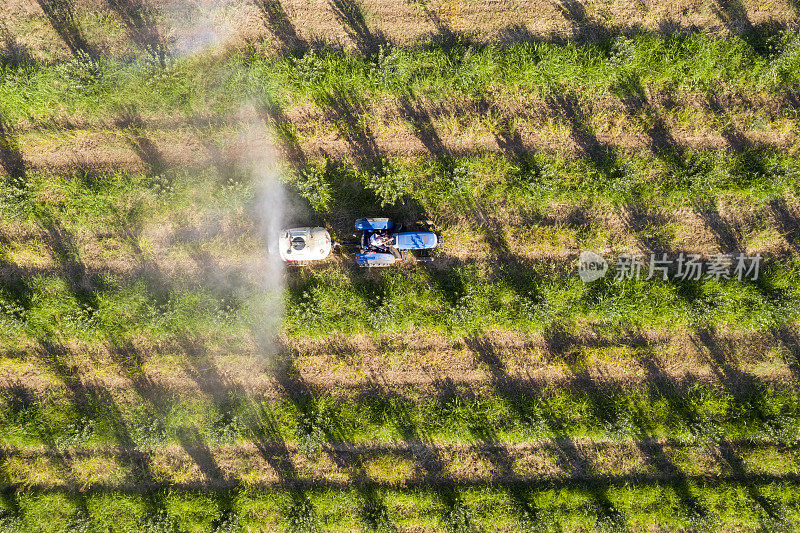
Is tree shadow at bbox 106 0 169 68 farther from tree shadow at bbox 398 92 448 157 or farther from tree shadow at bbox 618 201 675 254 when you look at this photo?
tree shadow at bbox 618 201 675 254

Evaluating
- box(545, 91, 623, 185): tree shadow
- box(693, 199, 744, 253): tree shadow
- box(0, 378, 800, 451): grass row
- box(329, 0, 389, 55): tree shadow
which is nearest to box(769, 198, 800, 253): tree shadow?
box(693, 199, 744, 253): tree shadow

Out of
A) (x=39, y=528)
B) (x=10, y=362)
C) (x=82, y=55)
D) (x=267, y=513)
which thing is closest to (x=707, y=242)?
(x=267, y=513)

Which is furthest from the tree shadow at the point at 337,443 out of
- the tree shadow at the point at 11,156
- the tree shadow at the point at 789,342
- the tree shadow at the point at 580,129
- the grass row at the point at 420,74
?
the tree shadow at the point at 789,342

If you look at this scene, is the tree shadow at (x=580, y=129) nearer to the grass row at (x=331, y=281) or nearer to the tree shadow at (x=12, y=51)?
the grass row at (x=331, y=281)

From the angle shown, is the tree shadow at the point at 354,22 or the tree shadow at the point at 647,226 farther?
the tree shadow at the point at 647,226

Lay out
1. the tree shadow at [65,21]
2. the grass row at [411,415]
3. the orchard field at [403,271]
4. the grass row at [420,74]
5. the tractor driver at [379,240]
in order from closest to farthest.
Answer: the tractor driver at [379,240]
the grass row at [420,74]
the orchard field at [403,271]
the tree shadow at [65,21]
the grass row at [411,415]

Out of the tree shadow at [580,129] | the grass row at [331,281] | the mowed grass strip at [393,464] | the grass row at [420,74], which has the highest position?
the grass row at [420,74]
